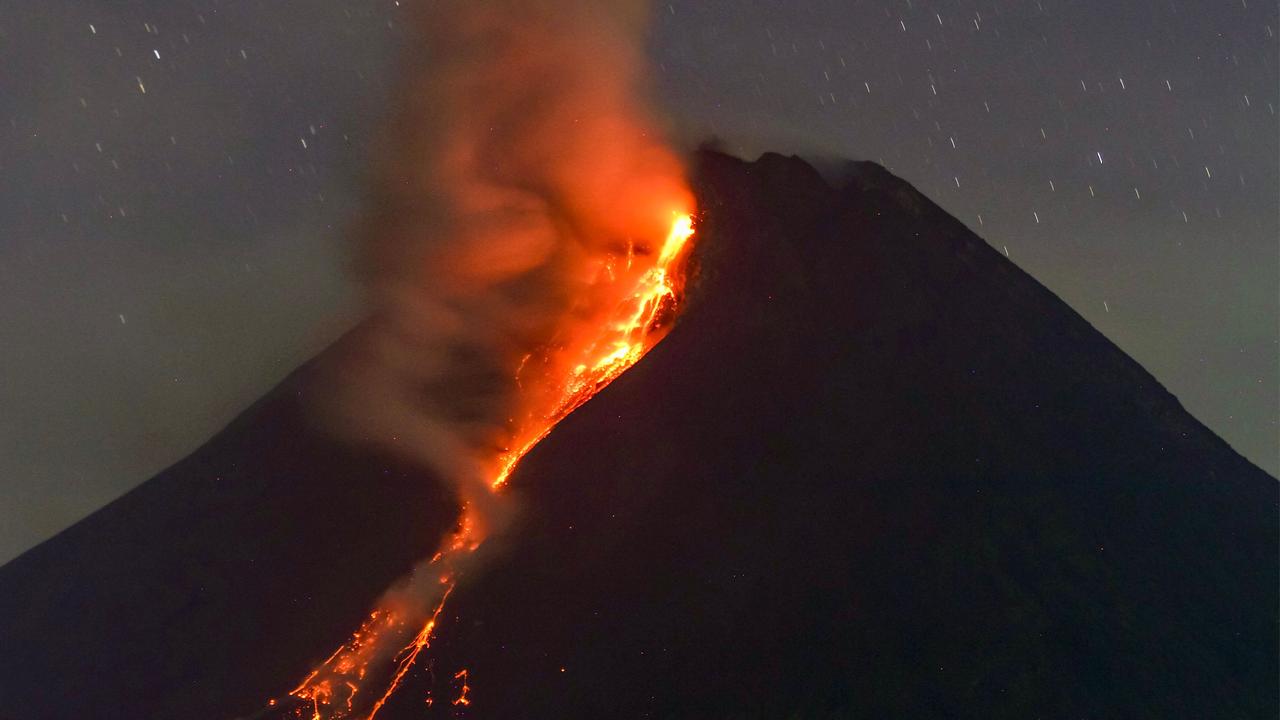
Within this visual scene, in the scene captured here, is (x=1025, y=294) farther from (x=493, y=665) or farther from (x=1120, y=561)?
(x=493, y=665)

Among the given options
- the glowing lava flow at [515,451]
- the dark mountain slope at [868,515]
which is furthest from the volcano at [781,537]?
the glowing lava flow at [515,451]

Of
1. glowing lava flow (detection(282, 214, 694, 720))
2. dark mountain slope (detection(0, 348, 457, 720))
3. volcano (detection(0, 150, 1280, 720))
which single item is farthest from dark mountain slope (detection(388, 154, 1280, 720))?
dark mountain slope (detection(0, 348, 457, 720))

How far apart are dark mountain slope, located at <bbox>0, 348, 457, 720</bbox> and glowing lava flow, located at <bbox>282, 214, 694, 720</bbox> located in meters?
0.90

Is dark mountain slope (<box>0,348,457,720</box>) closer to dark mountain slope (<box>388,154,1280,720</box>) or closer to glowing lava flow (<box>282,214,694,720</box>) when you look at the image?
glowing lava flow (<box>282,214,694,720</box>)

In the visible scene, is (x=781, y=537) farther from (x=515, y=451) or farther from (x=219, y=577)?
(x=219, y=577)

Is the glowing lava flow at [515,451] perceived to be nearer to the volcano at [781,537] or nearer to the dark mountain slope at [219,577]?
the volcano at [781,537]

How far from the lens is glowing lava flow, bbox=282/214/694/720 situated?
105ft

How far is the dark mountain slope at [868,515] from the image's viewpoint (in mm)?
29156

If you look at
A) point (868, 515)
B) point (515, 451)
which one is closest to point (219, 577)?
point (515, 451)

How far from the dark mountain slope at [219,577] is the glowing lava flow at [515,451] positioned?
901 millimetres

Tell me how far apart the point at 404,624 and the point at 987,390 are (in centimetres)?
1854

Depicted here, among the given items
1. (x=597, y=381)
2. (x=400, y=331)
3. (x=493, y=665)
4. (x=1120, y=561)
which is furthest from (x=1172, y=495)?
(x=400, y=331)

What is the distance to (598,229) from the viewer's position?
152 feet

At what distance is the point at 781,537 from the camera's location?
107ft
